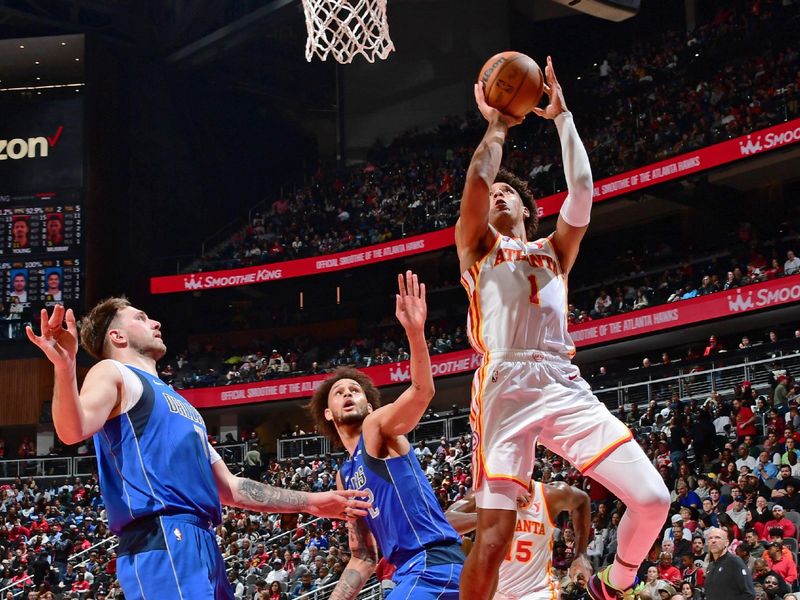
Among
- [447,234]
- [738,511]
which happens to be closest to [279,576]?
[738,511]

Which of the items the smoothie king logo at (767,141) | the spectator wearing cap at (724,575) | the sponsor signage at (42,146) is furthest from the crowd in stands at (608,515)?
the sponsor signage at (42,146)

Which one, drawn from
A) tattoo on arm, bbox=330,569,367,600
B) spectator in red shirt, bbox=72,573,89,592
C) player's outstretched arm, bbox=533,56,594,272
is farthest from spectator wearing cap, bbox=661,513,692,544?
spectator in red shirt, bbox=72,573,89,592

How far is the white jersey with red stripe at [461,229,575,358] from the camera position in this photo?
16.0 feet

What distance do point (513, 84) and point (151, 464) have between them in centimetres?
247

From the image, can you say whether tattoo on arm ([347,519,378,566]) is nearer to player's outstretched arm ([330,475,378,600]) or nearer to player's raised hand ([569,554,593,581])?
player's outstretched arm ([330,475,378,600])

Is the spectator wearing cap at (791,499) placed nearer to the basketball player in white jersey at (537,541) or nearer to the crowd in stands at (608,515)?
the crowd in stands at (608,515)

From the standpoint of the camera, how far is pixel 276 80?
37000 millimetres

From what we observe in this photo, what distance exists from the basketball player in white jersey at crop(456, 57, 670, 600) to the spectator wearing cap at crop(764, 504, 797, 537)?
23.3ft

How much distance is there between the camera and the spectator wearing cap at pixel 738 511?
1210 centimetres

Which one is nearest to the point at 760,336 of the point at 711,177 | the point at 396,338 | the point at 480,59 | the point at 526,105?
the point at 711,177

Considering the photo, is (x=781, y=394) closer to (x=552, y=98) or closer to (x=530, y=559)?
(x=530, y=559)

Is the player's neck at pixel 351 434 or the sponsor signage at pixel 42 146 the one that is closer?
the player's neck at pixel 351 434

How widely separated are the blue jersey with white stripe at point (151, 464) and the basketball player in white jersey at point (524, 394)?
1.23 m

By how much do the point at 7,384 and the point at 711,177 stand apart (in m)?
21.3
